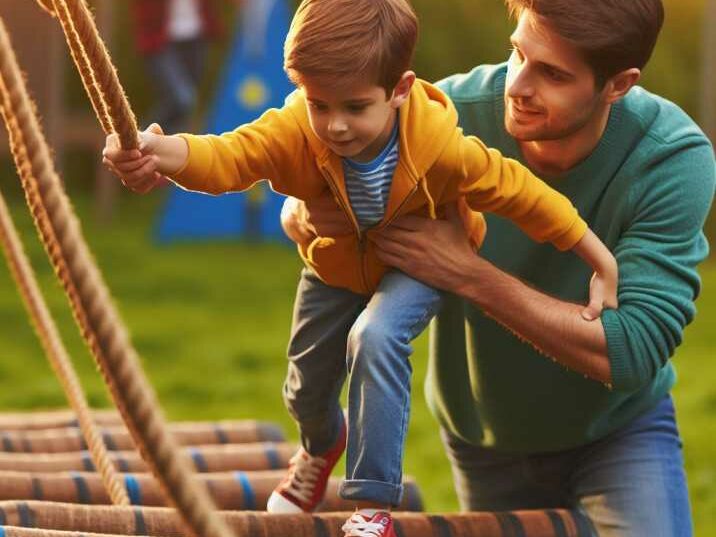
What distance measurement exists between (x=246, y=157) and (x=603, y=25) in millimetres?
650

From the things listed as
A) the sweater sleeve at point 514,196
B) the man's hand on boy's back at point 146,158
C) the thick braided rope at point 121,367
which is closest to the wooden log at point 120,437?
the sweater sleeve at point 514,196

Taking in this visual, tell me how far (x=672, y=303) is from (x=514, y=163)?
15.8 inches

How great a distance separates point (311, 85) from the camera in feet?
6.79

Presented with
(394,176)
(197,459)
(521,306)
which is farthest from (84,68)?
(197,459)

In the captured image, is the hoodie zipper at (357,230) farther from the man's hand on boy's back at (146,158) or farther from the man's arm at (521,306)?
the man's hand on boy's back at (146,158)

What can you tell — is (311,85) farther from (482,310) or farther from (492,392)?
(492,392)

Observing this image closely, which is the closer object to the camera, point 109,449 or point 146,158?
point 146,158

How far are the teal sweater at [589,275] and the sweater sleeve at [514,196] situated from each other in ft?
0.72

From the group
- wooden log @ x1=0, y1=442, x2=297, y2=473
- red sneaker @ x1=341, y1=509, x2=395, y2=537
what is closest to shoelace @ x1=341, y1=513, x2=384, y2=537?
red sneaker @ x1=341, y1=509, x2=395, y2=537

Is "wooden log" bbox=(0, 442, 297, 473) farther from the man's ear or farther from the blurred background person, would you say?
the blurred background person

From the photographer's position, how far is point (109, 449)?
135 inches

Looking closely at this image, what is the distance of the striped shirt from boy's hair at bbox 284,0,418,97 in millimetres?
125

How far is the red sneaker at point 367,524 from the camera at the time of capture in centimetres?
221

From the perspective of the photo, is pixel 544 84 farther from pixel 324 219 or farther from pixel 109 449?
pixel 109 449
